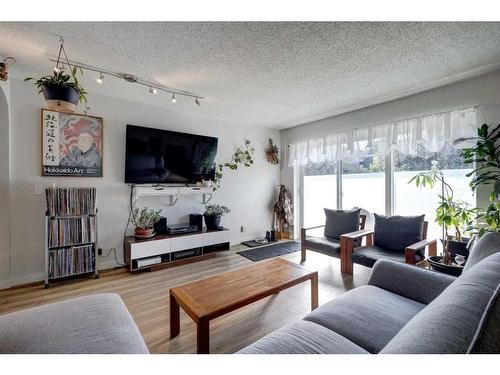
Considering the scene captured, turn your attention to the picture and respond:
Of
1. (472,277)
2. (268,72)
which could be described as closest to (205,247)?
(268,72)

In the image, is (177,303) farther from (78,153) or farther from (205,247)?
(78,153)

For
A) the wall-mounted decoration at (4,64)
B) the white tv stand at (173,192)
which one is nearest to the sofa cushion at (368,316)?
the white tv stand at (173,192)

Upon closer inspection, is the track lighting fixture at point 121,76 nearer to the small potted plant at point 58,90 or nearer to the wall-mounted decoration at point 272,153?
the small potted plant at point 58,90

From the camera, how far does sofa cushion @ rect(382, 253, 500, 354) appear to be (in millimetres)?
583

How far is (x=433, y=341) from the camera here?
23.6 inches

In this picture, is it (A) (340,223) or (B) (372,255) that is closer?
(B) (372,255)

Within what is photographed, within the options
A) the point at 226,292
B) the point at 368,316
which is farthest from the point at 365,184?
the point at 226,292

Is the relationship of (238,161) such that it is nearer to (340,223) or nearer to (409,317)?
(340,223)

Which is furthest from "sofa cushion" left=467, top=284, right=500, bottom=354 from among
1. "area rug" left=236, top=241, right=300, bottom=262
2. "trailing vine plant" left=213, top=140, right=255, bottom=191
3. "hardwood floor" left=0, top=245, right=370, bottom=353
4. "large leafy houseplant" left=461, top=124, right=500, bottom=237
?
"trailing vine plant" left=213, top=140, right=255, bottom=191

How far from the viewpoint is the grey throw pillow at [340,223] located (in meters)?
3.08

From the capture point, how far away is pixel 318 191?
4316mm

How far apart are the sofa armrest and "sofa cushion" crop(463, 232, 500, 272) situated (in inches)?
6.7

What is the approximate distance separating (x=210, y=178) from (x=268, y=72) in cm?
199

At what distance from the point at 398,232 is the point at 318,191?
1829 mm
